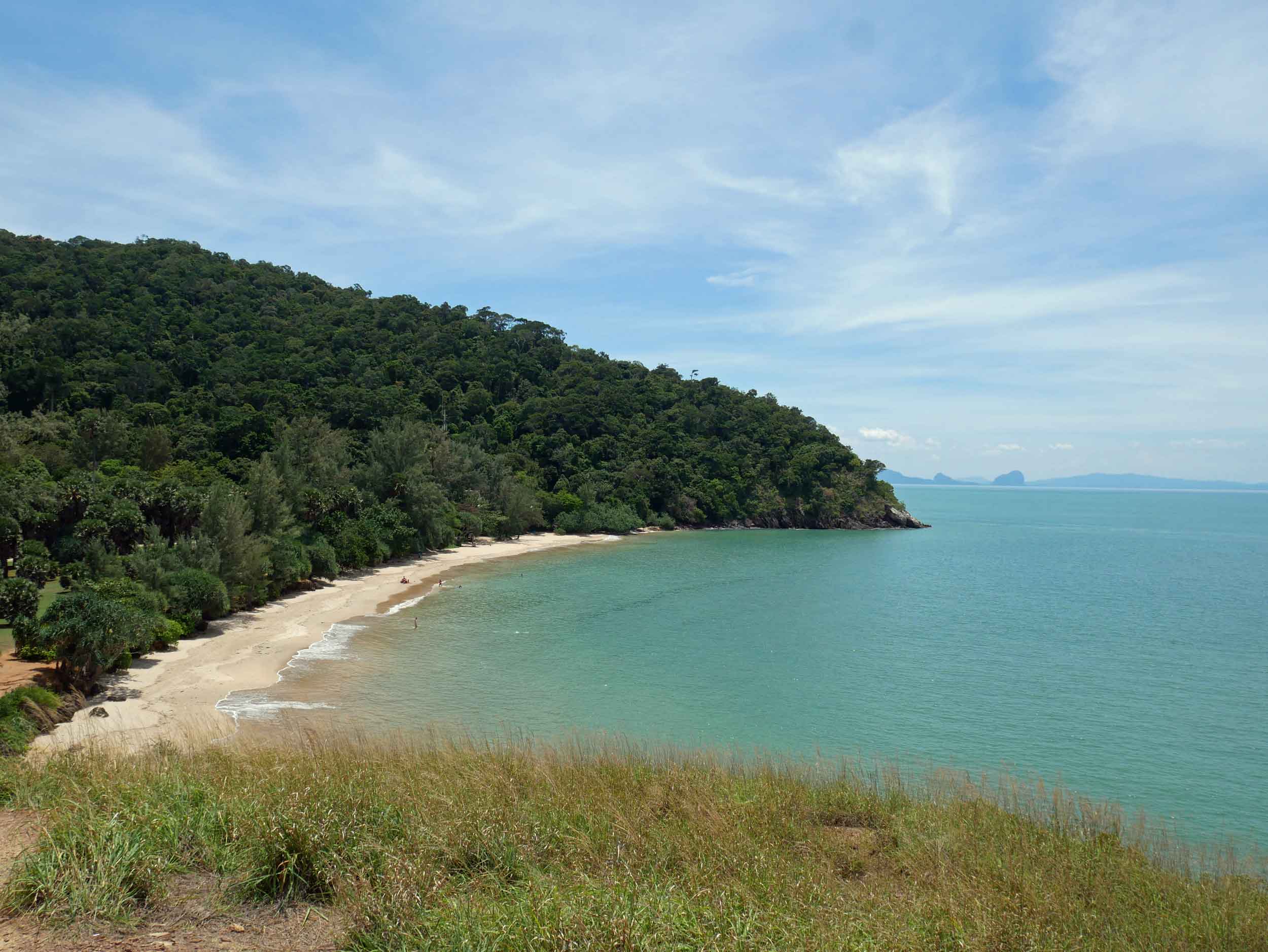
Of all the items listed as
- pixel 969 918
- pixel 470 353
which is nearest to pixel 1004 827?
pixel 969 918

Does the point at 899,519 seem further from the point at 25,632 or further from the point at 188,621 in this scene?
the point at 25,632

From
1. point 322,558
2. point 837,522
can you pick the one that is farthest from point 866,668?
point 837,522

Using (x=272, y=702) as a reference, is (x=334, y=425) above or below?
above

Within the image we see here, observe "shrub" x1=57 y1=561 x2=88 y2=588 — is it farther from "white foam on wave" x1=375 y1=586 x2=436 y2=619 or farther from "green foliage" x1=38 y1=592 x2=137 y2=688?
"white foam on wave" x1=375 y1=586 x2=436 y2=619

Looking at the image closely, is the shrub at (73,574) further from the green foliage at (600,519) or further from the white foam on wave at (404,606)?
the green foliage at (600,519)

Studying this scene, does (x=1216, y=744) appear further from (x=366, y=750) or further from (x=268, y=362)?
(x=268, y=362)

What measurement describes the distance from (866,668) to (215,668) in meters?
20.7

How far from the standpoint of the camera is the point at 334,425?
67.5 meters

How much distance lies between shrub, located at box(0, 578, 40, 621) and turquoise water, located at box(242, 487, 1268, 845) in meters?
7.52

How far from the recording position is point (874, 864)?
7.75 metres

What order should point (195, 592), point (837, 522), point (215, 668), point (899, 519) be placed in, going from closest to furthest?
point (215, 668)
point (195, 592)
point (837, 522)
point (899, 519)

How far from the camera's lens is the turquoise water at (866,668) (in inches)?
682

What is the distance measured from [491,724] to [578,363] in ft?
262

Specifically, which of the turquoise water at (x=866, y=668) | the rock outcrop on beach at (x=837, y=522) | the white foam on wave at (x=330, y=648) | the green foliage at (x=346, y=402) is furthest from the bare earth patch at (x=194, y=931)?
the rock outcrop on beach at (x=837, y=522)
